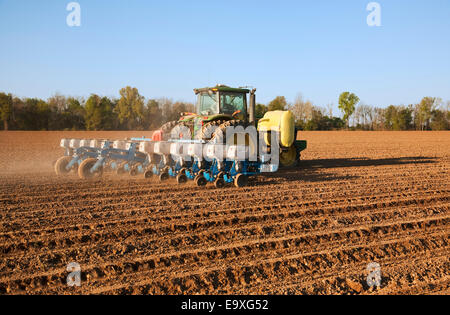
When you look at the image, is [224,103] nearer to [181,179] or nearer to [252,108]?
[252,108]

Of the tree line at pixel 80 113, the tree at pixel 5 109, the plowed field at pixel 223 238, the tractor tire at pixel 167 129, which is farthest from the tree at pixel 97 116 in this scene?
the plowed field at pixel 223 238

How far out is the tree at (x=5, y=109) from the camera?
35.6m

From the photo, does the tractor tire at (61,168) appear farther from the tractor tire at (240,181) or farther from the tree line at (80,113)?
the tree line at (80,113)

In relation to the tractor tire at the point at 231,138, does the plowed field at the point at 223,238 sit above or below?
below

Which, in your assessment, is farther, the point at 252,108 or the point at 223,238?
the point at 252,108

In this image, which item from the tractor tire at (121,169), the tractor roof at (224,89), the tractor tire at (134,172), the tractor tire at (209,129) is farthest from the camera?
the tractor tire at (121,169)

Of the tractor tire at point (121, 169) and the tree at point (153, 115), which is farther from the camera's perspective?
the tree at point (153, 115)

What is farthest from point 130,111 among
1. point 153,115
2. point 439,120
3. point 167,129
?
point 439,120

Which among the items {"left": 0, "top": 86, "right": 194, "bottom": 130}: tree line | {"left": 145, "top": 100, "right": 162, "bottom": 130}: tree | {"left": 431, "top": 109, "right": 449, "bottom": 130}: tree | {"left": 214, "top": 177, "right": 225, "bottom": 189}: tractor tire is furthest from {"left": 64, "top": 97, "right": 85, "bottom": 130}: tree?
{"left": 431, "top": 109, "right": 449, "bottom": 130}: tree

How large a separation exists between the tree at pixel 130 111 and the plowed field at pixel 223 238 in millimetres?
32915

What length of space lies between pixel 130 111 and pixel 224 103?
3407 cm

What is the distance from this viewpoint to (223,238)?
459 centimetres

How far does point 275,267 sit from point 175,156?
526 centimetres
